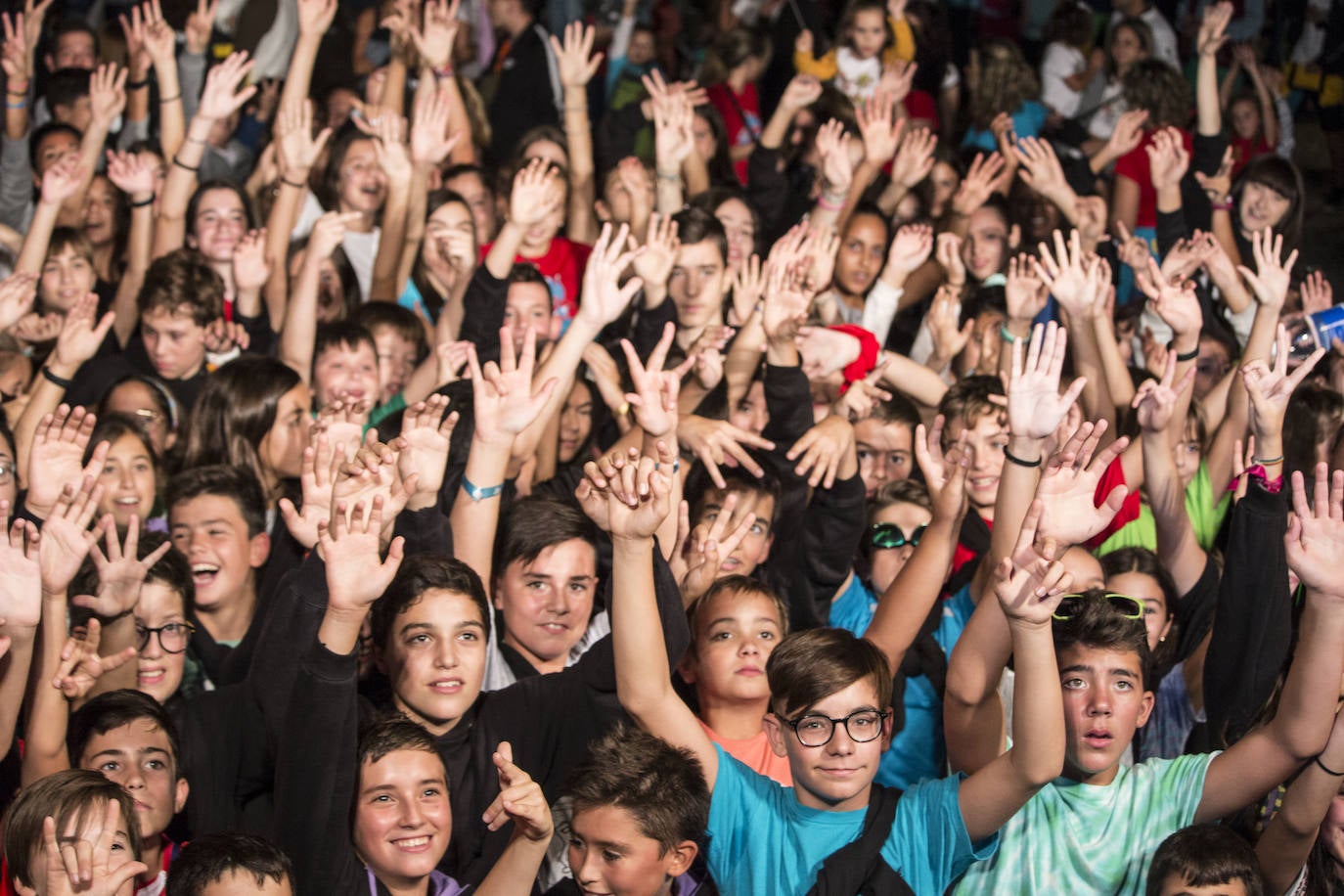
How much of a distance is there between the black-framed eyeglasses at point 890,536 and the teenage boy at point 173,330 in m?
2.25

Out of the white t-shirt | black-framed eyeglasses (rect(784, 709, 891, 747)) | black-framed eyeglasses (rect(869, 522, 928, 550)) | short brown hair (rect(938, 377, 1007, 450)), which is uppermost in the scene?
the white t-shirt

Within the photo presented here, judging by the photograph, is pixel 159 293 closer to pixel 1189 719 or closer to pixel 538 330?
pixel 538 330

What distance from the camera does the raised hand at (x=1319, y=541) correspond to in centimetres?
288

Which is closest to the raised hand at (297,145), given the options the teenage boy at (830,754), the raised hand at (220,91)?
the raised hand at (220,91)

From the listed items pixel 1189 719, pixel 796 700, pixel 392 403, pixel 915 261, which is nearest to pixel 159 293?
pixel 392 403

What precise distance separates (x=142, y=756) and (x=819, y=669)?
136 centimetres

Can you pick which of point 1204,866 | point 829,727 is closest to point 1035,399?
point 829,727

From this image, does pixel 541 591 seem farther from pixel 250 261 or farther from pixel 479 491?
pixel 250 261

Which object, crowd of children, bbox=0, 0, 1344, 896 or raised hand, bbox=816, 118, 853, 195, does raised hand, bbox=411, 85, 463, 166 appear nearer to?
crowd of children, bbox=0, 0, 1344, 896

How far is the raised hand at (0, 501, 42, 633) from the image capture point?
3.00 meters

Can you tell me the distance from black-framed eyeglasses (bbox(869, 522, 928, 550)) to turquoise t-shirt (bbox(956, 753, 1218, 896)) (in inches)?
46.4

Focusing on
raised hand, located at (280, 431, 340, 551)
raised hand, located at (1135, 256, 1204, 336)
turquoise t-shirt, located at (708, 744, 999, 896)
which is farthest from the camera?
raised hand, located at (1135, 256, 1204, 336)

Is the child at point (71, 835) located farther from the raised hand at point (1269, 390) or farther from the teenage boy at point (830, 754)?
the raised hand at point (1269, 390)

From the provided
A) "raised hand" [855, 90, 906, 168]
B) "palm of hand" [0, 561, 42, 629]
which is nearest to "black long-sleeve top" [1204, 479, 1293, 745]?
"palm of hand" [0, 561, 42, 629]
